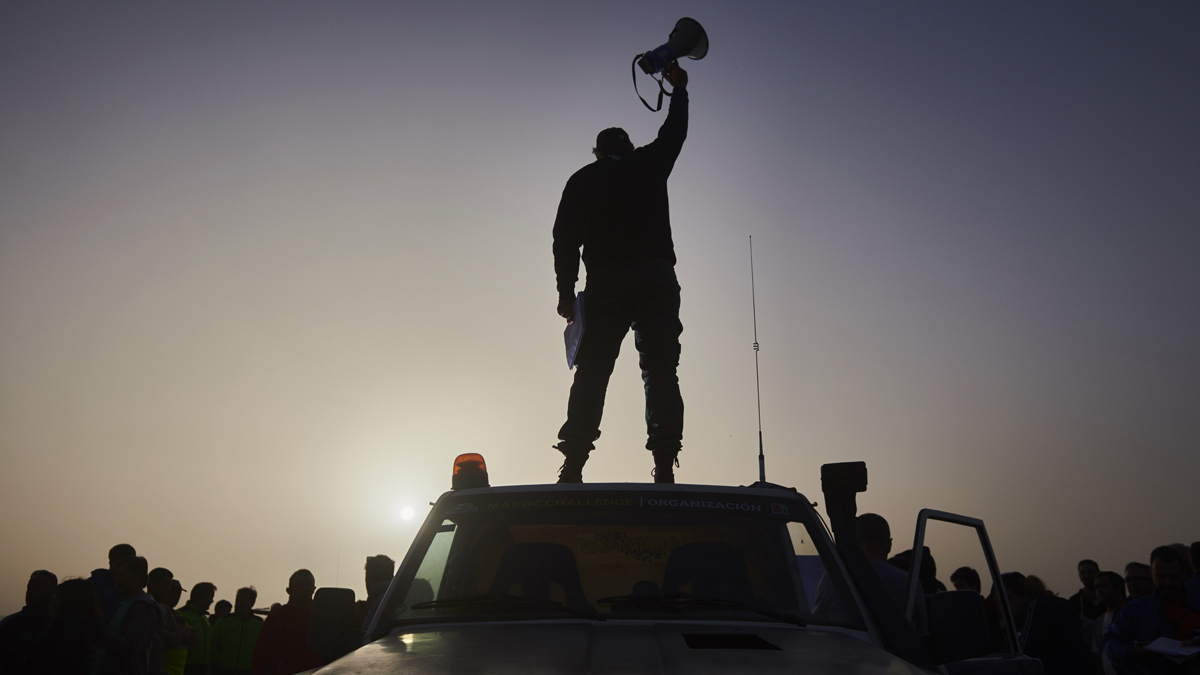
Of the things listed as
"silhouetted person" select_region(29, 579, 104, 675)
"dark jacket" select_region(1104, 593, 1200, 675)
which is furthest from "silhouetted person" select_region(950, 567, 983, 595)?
"silhouetted person" select_region(29, 579, 104, 675)

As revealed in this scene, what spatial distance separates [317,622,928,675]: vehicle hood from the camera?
2449 mm

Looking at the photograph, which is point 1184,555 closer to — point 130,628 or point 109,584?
point 130,628

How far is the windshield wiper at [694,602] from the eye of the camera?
3.20 m

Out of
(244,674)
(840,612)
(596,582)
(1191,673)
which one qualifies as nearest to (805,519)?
(840,612)

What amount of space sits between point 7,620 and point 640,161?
5.98m

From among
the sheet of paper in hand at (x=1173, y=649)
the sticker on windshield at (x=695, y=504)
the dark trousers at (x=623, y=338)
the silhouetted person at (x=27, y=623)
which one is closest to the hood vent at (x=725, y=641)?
the sticker on windshield at (x=695, y=504)

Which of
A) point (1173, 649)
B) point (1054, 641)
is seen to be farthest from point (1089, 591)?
point (1054, 641)

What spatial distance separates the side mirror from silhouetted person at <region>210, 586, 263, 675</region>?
8.57 metres

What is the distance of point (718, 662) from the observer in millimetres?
2473

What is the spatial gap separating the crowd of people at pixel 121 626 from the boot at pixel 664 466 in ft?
6.35

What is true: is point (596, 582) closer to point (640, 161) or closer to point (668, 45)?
point (640, 161)

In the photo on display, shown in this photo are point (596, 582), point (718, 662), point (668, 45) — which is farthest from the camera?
point (668, 45)

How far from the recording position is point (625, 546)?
363 cm

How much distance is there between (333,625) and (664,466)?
7.28ft
